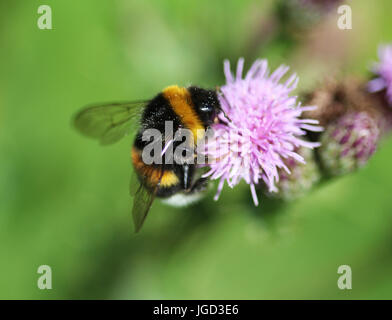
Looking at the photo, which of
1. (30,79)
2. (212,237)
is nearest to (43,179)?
(30,79)

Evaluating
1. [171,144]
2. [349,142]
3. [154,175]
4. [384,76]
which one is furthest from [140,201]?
[384,76]

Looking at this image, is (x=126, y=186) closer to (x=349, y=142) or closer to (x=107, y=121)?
(x=107, y=121)

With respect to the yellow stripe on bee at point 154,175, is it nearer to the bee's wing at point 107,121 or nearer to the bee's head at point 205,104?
the bee's head at point 205,104

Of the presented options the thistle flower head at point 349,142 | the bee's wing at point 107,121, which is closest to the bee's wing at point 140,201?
the bee's wing at point 107,121

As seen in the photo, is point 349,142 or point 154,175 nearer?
point 154,175

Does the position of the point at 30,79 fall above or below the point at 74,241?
above

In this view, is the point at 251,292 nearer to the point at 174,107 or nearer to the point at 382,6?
the point at 174,107

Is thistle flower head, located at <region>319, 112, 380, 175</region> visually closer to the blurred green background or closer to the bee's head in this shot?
the bee's head
